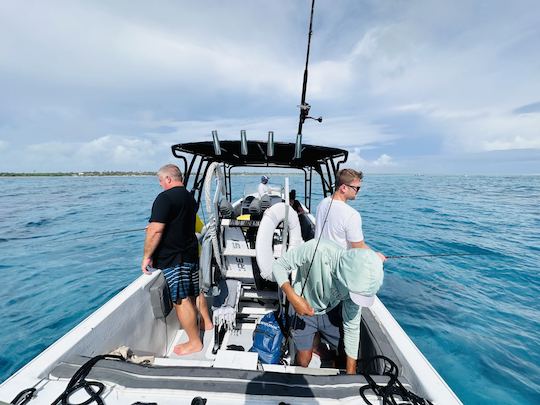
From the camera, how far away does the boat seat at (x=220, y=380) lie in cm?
131

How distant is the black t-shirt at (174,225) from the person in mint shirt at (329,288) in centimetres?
113

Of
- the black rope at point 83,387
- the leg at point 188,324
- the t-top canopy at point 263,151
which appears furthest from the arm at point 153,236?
the t-top canopy at point 263,151

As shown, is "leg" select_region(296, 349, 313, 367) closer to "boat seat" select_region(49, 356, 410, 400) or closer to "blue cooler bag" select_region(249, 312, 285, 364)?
"blue cooler bag" select_region(249, 312, 285, 364)

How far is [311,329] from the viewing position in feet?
7.06

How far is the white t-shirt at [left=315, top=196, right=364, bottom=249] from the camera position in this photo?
234 centimetres

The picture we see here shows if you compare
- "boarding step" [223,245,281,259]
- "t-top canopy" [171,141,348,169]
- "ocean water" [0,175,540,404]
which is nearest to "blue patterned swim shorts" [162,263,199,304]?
"boarding step" [223,245,281,259]

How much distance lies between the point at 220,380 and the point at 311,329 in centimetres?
102

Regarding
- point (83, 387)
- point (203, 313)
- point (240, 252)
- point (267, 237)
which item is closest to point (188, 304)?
point (203, 313)

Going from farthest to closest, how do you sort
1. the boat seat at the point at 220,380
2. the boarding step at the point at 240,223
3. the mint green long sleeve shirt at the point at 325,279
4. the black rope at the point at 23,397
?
the boarding step at the point at 240,223 → the mint green long sleeve shirt at the point at 325,279 → the boat seat at the point at 220,380 → the black rope at the point at 23,397

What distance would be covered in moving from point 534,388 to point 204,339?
4568 millimetres

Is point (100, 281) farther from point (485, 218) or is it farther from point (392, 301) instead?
point (485, 218)

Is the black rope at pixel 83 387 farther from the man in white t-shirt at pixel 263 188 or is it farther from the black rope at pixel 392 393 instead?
the man in white t-shirt at pixel 263 188

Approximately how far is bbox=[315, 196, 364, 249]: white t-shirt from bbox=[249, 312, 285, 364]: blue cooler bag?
1.10 metres

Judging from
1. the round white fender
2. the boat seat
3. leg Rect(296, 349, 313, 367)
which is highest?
the round white fender
